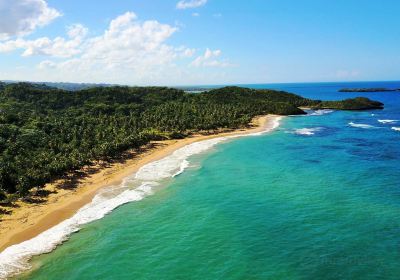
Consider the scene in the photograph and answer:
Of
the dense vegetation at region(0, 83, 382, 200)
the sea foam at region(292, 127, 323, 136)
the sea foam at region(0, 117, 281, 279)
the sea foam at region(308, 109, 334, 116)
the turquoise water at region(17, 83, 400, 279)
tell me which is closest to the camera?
the turquoise water at region(17, 83, 400, 279)

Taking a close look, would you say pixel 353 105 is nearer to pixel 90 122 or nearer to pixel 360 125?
pixel 360 125


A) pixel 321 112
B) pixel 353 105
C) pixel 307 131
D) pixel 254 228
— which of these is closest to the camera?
pixel 254 228

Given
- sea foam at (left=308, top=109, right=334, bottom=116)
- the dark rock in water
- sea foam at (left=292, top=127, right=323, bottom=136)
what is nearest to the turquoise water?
sea foam at (left=292, top=127, right=323, bottom=136)

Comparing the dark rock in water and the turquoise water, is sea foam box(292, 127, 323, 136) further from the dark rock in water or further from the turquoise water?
the dark rock in water

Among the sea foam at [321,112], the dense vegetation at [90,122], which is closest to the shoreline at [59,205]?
the dense vegetation at [90,122]

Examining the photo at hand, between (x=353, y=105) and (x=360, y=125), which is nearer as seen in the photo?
(x=360, y=125)

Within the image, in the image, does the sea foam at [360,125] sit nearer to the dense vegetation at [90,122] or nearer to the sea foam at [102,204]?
the dense vegetation at [90,122]

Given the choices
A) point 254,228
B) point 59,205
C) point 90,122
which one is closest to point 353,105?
point 90,122
